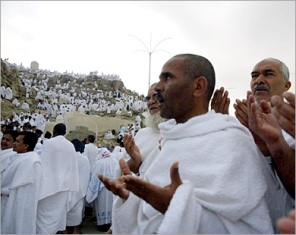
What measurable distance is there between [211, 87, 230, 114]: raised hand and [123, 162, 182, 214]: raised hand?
829mm

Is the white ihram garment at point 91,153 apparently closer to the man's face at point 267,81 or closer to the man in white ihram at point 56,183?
the man in white ihram at point 56,183

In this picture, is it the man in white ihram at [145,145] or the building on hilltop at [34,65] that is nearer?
the man in white ihram at [145,145]

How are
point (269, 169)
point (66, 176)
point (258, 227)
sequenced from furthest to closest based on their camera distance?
point (66, 176), point (269, 169), point (258, 227)

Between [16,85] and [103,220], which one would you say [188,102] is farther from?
[16,85]

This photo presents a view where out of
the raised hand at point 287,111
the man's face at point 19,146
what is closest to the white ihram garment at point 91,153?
the man's face at point 19,146

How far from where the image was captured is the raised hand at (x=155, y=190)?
4.39 ft

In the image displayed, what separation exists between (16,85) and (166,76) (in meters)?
33.5

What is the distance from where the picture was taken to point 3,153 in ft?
16.6

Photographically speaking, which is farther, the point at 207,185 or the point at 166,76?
the point at 166,76

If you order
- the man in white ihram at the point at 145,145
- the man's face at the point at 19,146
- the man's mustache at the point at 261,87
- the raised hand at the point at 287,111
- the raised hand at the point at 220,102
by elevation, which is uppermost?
the man's mustache at the point at 261,87

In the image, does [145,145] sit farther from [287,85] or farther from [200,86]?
[287,85]

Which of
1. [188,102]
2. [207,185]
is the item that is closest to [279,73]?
[188,102]

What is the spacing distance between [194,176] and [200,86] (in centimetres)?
54

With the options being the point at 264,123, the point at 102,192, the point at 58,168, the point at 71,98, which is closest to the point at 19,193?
the point at 58,168
